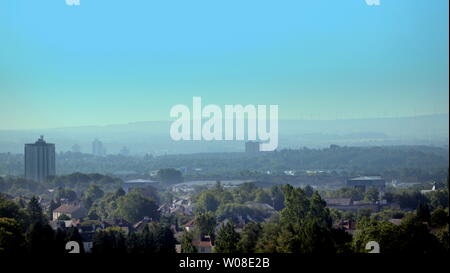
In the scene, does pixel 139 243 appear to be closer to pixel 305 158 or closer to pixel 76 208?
pixel 76 208

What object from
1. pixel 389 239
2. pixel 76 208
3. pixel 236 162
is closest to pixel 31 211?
pixel 76 208

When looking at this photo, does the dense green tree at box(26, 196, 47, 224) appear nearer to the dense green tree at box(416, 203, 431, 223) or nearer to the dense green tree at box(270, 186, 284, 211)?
the dense green tree at box(416, 203, 431, 223)

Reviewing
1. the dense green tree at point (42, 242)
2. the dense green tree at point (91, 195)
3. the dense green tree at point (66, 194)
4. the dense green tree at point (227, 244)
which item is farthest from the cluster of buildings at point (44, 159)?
the dense green tree at point (42, 242)

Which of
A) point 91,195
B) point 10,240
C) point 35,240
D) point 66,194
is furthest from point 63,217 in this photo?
point 35,240

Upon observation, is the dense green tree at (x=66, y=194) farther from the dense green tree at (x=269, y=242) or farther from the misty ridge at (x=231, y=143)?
the dense green tree at (x=269, y=242)

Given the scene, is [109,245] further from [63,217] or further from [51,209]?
[51,209]

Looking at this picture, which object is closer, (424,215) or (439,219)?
(439,219)
